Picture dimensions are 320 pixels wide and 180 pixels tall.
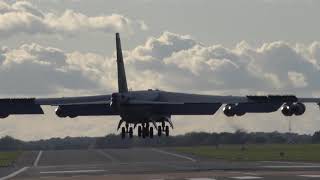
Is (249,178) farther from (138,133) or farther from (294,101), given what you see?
(138,133)

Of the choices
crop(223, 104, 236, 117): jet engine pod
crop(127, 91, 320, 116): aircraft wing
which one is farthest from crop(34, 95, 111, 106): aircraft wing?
crop(223, 104, 236, 117): jet engine pod

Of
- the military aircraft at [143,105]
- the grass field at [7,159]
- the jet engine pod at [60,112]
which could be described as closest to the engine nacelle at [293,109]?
the military aircraft at [143,105]

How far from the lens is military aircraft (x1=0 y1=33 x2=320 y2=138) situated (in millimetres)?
65625

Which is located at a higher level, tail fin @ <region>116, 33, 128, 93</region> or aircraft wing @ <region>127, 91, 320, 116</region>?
tail fin @ <region>116, 33, 128, 93</region>

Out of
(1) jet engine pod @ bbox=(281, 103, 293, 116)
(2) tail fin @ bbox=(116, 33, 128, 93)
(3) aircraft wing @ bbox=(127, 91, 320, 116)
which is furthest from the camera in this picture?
(1) jet engine pod @ bbox=(281, 103, 293, 116)

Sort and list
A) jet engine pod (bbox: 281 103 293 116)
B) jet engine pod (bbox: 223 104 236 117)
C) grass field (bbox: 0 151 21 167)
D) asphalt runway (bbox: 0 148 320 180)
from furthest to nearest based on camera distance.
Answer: grass field (bbox: 0 151 21 167) < jet engine pod (bbox: 223 104 236 117) < jet engine pod (bbox: 281 103 293 116) < asphalt runway (bbox: 0 148 320 180)

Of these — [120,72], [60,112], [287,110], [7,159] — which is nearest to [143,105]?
[120,72]

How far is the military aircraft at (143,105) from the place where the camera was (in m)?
65.6

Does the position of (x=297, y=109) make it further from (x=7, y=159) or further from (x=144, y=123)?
(x=7, y=159)

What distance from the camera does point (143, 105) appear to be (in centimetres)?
6612

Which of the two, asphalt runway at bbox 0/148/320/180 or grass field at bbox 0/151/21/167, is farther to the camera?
grass field at bbox 0/151/21/167

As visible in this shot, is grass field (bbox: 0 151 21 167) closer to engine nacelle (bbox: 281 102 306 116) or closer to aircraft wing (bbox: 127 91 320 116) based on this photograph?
aircraft wing (bbox: 127 91 320 116)

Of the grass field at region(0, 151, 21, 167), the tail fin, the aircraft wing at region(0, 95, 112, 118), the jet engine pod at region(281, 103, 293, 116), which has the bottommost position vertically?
the grass field at region(0, 151, 21, 167)

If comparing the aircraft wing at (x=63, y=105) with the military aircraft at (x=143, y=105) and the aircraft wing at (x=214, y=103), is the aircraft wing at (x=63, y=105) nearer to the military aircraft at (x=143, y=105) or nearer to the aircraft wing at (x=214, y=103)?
the military aircraft at (x=143, y=105)
